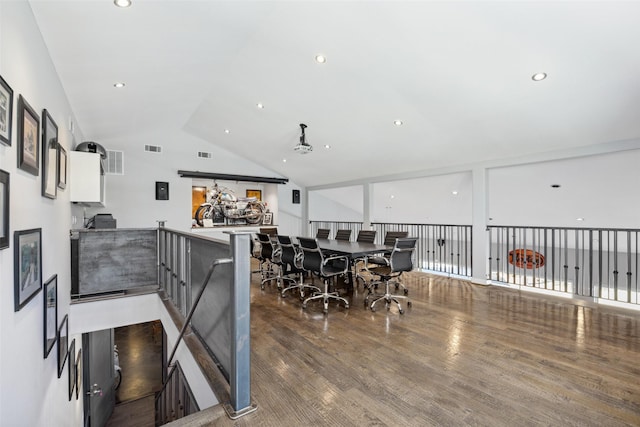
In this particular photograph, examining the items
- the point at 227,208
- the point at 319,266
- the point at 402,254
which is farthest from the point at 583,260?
the point at 227,208

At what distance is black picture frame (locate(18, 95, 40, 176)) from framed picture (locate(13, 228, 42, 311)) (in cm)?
46

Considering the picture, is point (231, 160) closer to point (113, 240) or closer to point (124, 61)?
point (113, 240)

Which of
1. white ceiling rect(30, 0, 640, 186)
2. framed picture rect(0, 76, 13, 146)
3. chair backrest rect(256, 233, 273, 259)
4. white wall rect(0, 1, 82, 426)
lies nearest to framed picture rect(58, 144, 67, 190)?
white wall rect(0, 1, 82, 426)

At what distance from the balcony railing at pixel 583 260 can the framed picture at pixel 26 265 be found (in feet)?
19.5

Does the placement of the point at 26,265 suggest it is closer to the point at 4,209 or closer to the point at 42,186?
the point at 4,209

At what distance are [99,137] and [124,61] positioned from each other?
14.8ft

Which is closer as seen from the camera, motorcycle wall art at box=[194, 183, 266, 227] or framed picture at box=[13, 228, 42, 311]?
framed picture at box=[13, 228, 42, 311]

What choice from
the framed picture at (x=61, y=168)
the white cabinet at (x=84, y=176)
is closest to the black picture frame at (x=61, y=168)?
the framed picture at (x=61, y=168)

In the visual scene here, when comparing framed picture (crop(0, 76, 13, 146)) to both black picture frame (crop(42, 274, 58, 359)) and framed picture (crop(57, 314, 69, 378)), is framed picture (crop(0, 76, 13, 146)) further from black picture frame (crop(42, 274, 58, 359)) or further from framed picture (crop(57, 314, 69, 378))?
framed picture (crop(57, 314, 69, 378))

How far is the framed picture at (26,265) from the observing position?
5.93 feet

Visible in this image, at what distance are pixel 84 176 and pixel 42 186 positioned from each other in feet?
6.24

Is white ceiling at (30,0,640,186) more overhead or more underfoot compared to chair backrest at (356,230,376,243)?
more overhead

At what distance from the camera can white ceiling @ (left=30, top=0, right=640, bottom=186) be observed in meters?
2.67

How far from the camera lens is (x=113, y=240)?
4.32m
